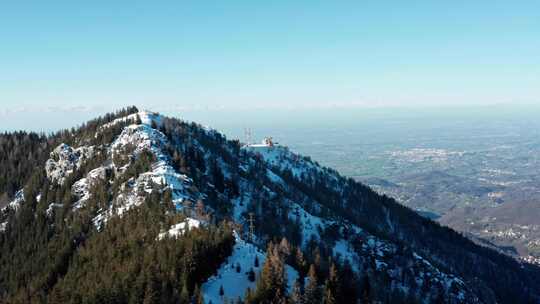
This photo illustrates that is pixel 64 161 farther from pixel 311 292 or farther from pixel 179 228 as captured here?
pixel 311 292

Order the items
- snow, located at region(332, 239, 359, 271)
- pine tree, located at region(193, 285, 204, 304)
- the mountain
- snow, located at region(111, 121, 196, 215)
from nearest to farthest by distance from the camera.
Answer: pine tree, located at region(193, 285, 204, 304), the mountain, snow, located at region(111, 121, 196, 215), snow, located at region(332, 239, 359, 271)

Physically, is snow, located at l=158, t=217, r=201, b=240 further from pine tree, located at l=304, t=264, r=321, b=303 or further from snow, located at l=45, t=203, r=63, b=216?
snow, located at l=45, t=203, r=63, b=216

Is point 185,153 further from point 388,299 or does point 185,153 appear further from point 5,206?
point 388,299

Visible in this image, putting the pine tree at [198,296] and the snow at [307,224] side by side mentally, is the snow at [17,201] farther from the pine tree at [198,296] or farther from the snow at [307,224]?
the pine tree at [198,296]

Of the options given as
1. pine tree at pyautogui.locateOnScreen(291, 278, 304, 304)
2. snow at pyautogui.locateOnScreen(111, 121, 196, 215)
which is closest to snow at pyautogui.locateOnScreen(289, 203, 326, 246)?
snow at pyautogui.locateOnScreen(111, 121, 196, 215)

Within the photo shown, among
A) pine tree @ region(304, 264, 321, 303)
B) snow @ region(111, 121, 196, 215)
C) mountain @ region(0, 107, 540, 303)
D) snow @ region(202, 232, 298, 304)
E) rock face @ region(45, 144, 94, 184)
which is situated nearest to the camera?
pine tree @ region(304, 264, 321, 303)

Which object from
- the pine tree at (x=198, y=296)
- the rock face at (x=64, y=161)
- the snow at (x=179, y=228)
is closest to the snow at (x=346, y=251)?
the snow at (x=179, y=228)

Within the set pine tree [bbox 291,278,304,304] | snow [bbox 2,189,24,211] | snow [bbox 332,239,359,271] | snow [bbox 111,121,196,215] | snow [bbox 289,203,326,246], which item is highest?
snow [bbox 111,121,196,215]

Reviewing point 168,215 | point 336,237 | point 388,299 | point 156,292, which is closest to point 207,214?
point 168,215

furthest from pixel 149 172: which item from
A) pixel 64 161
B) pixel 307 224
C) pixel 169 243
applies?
pixel 307 224
